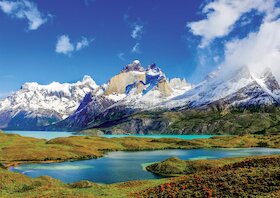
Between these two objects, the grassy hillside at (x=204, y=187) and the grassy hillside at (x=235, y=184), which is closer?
the grassy hillside at (x=235, y=184)

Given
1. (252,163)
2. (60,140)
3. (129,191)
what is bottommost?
(129,191)

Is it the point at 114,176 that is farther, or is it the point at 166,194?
the point at 114,176

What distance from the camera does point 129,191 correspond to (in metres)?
58.2

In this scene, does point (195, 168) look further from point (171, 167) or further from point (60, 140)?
point (60, 140)

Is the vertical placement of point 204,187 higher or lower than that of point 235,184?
lower

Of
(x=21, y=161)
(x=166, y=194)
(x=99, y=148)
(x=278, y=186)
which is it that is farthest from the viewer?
(x=99, y=148)

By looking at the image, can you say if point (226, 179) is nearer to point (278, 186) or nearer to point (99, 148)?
point (278, 186)

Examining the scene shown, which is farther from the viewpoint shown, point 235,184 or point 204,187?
point 204,187

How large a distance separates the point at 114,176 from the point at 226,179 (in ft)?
173

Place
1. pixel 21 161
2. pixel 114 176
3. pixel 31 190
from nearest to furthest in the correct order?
pixel 31 190 → pixel 114 176 → pixel 21 161

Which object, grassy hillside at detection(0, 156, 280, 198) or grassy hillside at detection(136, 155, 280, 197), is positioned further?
grassy hillside at detection(0, 156, 280, 198)

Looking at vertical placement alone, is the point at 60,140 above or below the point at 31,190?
above

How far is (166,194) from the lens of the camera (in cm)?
4866

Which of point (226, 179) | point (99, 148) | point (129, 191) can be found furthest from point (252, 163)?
point (99, 148)
